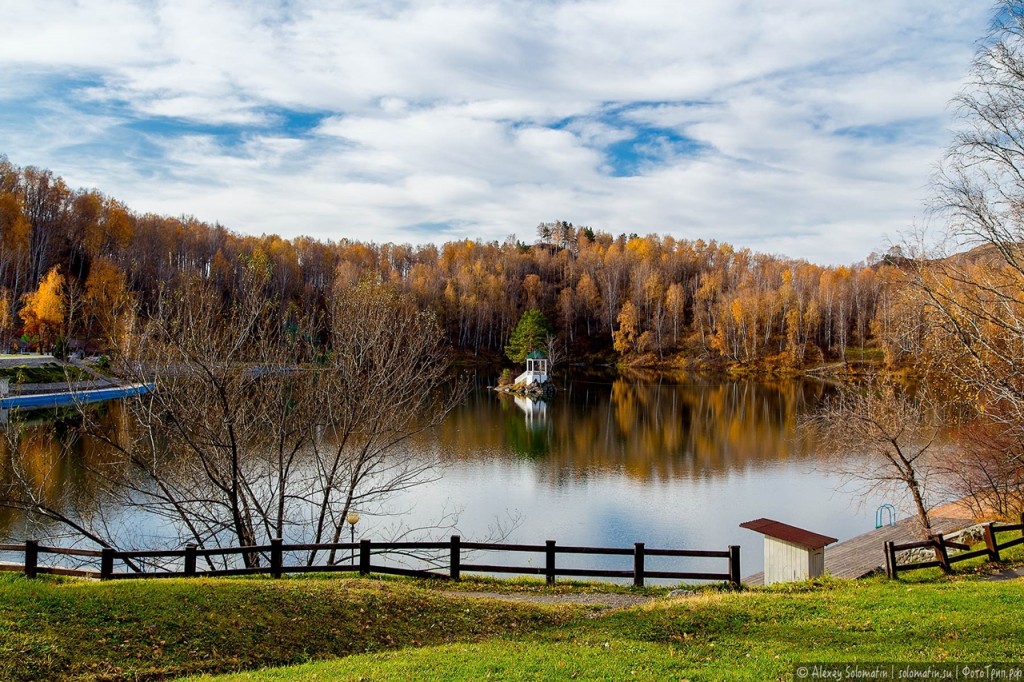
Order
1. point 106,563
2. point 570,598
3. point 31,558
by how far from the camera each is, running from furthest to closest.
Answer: point 570,598 < point 106,563 < point 31,558

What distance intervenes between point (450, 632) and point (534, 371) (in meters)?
56.6

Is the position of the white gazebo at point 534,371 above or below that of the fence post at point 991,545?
above

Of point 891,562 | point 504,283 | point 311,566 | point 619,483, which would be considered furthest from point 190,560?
point 504,283

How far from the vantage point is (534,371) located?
66.1 metres

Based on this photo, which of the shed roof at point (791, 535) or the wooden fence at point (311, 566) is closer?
the wooden fence at point (311, 566)

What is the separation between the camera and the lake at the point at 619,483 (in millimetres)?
20250

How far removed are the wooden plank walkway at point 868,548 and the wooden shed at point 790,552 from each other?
0.84m

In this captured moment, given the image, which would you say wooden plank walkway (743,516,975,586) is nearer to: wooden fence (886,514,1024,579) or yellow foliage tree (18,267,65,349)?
wooden fence (886,514,1024,579)

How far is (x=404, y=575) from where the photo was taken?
517 inches

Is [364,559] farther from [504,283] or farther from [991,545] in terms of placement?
[504,283]

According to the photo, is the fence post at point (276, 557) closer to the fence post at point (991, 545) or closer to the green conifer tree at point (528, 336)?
the fence post at point (991, 545)

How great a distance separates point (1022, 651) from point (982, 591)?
3.49 meters

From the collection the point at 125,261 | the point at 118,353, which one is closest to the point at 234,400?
the point at 118,353

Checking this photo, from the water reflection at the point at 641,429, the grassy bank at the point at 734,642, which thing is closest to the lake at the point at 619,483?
the water reflection at the point at 641,429
